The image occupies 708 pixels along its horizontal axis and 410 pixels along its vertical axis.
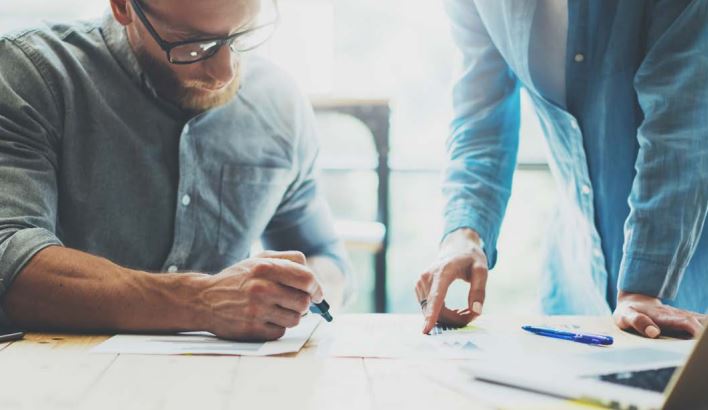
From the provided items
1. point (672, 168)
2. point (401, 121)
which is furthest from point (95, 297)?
point (401, 121)

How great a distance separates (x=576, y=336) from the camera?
96cm

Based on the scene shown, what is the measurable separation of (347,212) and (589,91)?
173cm

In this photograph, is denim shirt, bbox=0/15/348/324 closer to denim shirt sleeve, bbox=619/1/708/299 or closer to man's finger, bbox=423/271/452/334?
A: man's finger, bbox=423/271/452/334

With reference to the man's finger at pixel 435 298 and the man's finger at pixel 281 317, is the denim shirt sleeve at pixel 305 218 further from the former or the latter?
the man's finger at pixel 281 317

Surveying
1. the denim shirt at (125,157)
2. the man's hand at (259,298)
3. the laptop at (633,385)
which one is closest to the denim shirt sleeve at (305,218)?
the denim shirt at (125,157)

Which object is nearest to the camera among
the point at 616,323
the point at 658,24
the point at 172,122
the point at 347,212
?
the point at 616,323

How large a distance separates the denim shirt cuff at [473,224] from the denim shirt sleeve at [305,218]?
364 mm

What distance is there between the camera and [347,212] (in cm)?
298

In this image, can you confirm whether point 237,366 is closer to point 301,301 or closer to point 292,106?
point 301,301

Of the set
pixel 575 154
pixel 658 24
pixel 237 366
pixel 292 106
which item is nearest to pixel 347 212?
pixel 292 106

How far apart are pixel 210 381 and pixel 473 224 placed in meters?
0.69

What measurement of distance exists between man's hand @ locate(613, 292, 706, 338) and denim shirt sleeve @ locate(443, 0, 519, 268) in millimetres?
287

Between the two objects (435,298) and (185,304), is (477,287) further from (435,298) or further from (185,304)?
(185,304)

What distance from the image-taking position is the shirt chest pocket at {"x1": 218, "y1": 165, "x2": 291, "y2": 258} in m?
1.40
